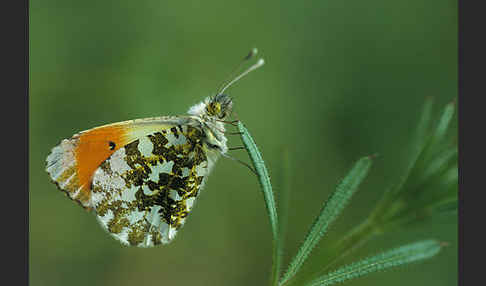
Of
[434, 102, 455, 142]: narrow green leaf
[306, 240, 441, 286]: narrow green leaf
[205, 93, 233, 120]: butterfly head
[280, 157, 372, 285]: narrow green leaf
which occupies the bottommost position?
[306, 240, 441, 286]: narrow green leaf

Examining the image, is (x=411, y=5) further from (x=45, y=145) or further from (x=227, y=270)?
(x=45, y=145)

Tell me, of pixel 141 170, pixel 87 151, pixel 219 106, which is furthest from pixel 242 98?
pixel 87 151

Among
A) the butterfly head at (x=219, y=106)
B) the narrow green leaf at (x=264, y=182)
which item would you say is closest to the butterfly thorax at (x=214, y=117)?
the butterfly head at (x=219, y=106)

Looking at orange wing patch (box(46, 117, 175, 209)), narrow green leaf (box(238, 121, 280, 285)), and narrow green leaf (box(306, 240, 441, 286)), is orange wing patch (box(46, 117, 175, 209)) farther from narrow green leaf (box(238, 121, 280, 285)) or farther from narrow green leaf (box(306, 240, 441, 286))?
narrow green leaf (box(306, 240, 441, 286))

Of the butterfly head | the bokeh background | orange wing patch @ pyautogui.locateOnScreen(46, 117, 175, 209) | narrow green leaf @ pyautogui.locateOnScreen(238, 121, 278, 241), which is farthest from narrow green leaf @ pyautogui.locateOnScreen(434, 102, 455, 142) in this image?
the bokeh background

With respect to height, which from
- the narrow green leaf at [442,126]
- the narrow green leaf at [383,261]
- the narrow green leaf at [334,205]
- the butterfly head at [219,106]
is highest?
the butterfly head at [219,106]

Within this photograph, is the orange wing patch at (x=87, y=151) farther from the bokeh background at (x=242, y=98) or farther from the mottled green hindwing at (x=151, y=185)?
the bokeh background at (x=242, y=98)
